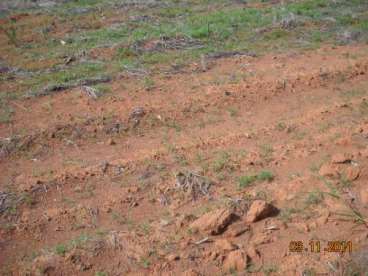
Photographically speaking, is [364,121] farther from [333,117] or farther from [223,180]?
[223,180]

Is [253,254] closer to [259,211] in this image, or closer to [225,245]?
[225,245]

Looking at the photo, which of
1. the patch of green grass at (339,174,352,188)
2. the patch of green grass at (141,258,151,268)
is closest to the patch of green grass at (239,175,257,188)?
the patch of green grass at (339,174,352,188)

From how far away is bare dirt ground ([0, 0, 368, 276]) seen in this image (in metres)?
4.33

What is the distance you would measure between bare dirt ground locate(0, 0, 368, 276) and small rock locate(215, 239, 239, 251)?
0.01m

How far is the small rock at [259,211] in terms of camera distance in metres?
4.62

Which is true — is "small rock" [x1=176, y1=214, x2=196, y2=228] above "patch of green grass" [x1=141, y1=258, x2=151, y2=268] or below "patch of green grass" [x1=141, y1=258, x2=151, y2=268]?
above

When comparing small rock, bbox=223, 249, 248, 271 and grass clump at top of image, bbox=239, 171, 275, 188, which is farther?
grass clump at top of image, bbox=239, 171, 275, 188

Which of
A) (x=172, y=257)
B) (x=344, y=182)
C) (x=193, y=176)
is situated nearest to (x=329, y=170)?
(x=344, y=182)

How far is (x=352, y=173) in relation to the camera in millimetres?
5070

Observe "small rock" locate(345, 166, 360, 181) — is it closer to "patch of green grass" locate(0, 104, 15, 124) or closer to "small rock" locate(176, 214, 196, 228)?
"small rock" locate(176, 214, 196, 228)

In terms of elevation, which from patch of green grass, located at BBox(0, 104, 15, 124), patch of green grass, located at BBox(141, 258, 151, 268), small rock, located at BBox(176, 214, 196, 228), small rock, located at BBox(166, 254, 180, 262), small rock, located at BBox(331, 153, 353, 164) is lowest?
patch of green grass, located at BBox(141, 258, 151, 268)

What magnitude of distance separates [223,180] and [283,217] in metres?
0.84
